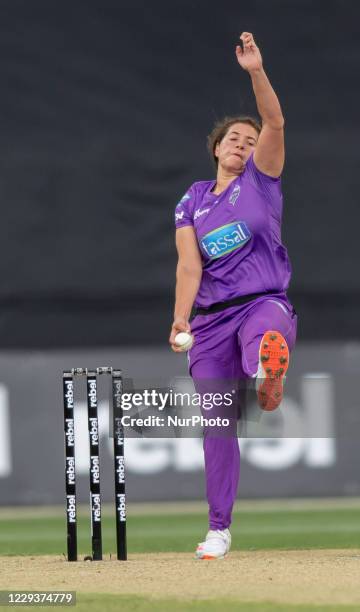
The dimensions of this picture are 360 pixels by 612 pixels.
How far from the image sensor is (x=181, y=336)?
5023 mm

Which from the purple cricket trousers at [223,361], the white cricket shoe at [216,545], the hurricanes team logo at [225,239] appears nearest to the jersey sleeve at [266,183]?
the hurricanes team logo at [225,239]

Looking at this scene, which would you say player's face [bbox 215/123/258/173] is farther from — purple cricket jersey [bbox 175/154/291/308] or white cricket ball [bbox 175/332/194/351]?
white cricket ball [bbox 175/332/194/351]

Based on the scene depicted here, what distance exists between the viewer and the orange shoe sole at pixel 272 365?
496cm

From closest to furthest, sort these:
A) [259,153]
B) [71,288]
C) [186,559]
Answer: [259,153] → [186,559] → [71,288]

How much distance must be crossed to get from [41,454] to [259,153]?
183 inches

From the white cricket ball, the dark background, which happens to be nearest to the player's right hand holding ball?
the white cricket ball

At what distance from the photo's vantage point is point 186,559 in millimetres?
5594

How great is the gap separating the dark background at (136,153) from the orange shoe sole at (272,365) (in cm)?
508

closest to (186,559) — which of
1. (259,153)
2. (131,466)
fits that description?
(259,153)

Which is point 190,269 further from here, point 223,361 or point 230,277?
point 223,361

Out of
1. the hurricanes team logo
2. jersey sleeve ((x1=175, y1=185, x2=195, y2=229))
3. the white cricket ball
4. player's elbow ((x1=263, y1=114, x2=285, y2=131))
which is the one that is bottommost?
the white cricket ball

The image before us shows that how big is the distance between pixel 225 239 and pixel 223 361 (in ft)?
1.54

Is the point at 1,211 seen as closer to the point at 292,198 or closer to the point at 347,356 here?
the point at 292,198

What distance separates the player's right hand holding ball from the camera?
198 inches
